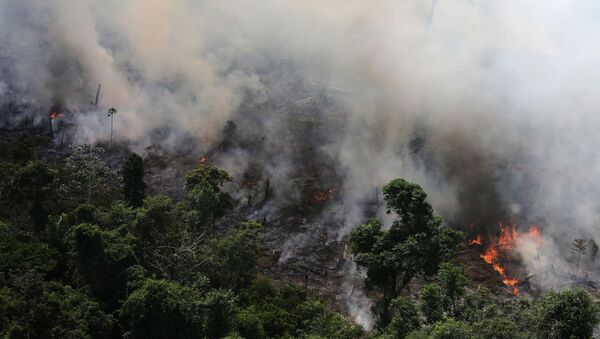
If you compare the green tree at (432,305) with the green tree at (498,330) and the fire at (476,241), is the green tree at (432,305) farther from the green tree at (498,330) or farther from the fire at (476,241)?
the fire at (476,241)

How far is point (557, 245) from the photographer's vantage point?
5378 cm

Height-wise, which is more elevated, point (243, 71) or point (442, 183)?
point (243, 71)

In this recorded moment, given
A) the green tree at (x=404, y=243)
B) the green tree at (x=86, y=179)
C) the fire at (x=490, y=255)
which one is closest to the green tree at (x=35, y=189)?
the green tree at (x=86, y=179)

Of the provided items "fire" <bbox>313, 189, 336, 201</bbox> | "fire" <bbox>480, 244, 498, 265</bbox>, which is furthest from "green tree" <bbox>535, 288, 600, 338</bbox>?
"fire" <bbox>313, 189, 336, 201</bbox>

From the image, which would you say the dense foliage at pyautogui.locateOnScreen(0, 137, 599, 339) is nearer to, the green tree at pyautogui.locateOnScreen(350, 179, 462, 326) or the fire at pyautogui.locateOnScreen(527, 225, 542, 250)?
the green tree at pyautogui.locateOnScreen(350, 179, 462, 326)

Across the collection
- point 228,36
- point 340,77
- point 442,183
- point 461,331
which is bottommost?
point 461,331

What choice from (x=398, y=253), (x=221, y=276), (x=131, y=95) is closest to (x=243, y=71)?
(x=131, y=95)

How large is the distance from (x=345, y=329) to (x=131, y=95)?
2176 inches

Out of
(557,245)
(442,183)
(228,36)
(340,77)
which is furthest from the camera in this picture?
(228,36)

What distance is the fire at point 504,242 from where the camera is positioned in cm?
5303

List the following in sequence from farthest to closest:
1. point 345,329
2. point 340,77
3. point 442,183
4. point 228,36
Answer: point 228,36
point 340,77
point 442,183
point 345,329

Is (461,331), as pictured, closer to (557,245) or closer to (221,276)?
(221,276)

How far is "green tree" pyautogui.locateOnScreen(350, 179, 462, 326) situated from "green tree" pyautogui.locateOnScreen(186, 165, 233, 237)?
15016 mm

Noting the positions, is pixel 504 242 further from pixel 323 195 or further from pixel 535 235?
pixel 323 195
